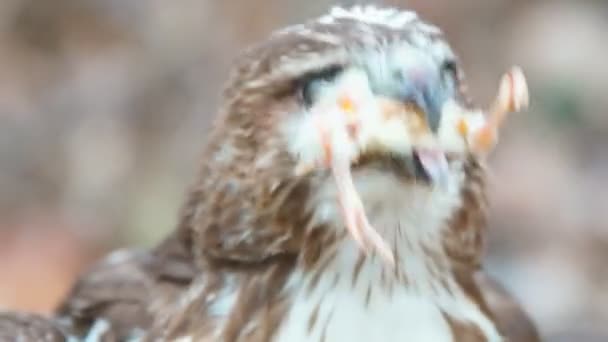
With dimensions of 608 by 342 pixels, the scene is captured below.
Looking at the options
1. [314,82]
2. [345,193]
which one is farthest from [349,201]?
[314,82]

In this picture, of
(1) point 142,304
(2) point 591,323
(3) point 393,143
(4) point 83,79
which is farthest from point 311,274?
(4) point 83,79

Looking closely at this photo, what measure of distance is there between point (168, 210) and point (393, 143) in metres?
2.30

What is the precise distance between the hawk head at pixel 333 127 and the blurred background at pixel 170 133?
191 centimetres

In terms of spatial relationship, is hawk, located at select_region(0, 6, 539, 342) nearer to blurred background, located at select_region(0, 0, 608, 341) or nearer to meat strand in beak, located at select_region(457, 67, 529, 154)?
meat strand in beak, located at select_region(457, 67, 529, 154)

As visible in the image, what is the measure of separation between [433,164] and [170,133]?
248 centimetres

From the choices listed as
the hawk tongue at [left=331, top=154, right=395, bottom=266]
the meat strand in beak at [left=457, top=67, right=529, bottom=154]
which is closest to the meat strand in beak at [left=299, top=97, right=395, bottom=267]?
the hawk tongue at [left=331, top=154, right=395, bottom=266]

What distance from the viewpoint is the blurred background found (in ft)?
12.4

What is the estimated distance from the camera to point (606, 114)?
432 cm

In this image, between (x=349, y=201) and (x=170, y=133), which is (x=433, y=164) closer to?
(x=349, y=201)

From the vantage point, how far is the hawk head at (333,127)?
151cm

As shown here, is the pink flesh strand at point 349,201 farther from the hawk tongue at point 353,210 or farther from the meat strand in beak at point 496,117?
the meat strand in beak at point 496,117

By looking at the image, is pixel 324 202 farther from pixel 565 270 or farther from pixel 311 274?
pixel 565 270

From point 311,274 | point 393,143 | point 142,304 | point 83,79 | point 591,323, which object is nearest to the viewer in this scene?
point 393,143

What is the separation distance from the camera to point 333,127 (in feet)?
5.01
